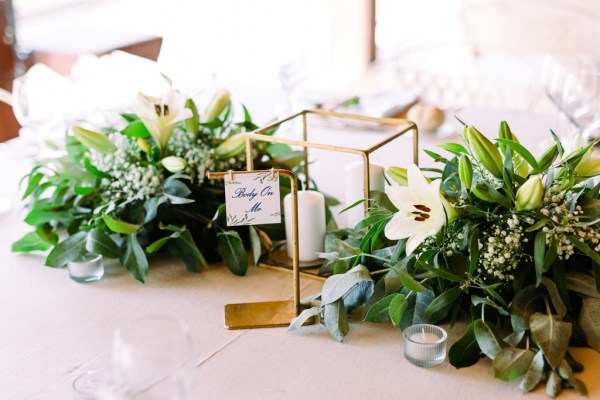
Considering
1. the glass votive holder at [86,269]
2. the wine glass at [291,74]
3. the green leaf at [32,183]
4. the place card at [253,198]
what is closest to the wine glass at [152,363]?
the place card at [253,198]

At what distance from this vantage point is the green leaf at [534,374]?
107 centimetres

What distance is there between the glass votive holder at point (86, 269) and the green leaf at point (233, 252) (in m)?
0.23

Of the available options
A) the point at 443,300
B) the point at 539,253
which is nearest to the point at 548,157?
the point at 539,253

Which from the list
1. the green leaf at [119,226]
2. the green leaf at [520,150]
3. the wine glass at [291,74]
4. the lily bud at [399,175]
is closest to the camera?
the green leaf at [520,150]

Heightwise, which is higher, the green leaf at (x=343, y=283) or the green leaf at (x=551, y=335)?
the green leaf at (x=343, y=283)

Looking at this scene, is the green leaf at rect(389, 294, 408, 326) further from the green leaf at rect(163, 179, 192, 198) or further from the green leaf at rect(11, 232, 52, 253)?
the green leaf at rect(11, 232, 52, 253)

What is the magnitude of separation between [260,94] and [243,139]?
40.2 inches

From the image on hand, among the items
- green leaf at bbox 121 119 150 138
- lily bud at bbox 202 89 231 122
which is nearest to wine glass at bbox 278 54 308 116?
lily bud at bbox 202 89 231 122

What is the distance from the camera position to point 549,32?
3725 millimetres

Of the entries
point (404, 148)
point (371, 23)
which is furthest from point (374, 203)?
point (371, 23)

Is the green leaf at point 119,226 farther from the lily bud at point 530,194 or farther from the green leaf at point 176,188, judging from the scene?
the lily bud at point 530,194

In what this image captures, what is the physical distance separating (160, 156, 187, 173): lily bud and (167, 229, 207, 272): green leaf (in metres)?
0.12

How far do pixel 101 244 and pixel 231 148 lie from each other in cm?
32

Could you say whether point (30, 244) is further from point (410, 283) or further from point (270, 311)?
point (410, 283)
